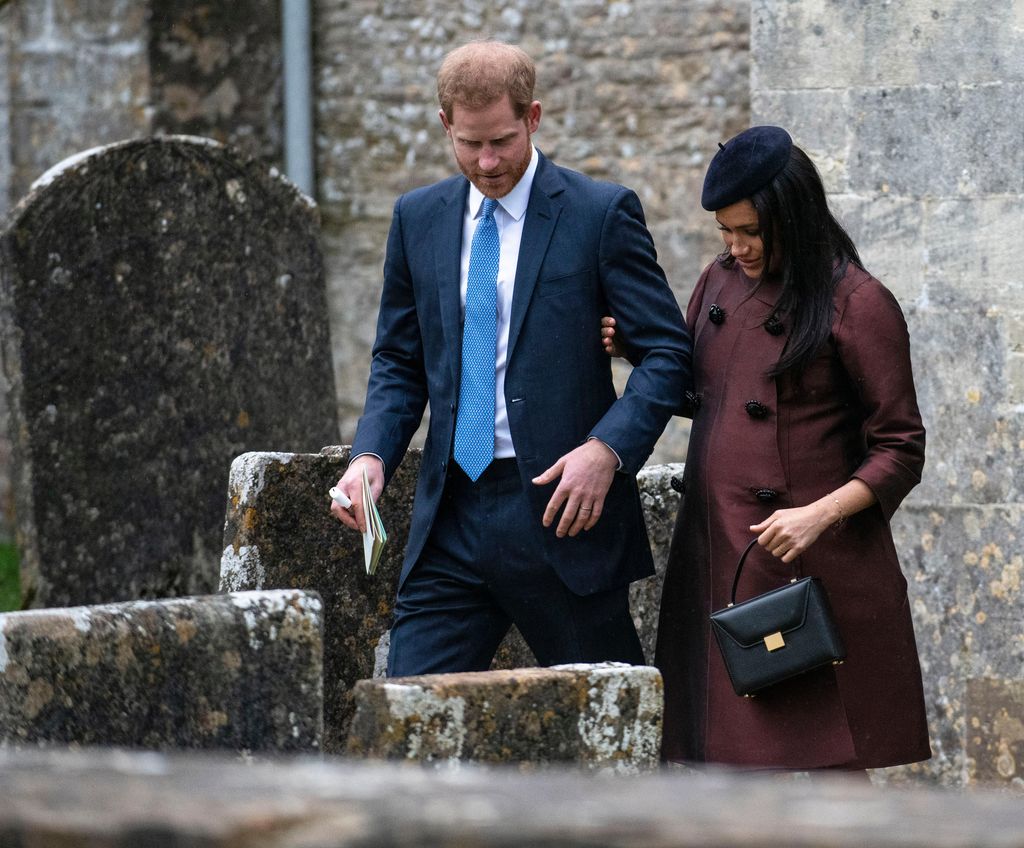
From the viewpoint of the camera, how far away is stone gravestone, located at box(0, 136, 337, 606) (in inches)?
206

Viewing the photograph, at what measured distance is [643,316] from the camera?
3662 millimetres

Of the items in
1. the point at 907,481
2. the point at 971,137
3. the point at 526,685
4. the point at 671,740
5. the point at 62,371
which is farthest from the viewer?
the point at 62,371

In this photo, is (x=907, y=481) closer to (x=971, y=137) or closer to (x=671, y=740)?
(x=671, y=740)

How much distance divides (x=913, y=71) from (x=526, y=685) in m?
2.90

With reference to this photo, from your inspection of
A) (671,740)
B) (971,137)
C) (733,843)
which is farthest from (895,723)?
(733,843)

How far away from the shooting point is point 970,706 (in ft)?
16.2

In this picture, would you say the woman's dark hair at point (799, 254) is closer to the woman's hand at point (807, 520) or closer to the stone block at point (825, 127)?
the woman's hand at point (807, 520)

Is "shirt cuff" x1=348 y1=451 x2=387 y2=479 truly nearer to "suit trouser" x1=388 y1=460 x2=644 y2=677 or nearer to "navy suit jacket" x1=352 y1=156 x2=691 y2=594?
"navy suit jacket" x1=352 y1=156 x2=691 y2=594

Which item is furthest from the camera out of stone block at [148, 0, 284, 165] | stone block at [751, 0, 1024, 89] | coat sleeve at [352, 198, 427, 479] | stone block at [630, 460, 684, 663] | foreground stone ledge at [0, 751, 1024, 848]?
stone block at [148, 0, 284, 165]

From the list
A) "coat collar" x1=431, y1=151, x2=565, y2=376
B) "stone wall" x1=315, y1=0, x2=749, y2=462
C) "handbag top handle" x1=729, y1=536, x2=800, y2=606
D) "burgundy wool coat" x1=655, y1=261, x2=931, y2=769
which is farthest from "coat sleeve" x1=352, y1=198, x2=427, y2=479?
"stone wall" x1=315, y1=0, x2=749, y2=462

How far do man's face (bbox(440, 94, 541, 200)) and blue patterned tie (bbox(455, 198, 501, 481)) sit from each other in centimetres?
13

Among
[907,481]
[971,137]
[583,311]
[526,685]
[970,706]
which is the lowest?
[970,706]

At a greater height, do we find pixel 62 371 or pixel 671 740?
pixel 62 371

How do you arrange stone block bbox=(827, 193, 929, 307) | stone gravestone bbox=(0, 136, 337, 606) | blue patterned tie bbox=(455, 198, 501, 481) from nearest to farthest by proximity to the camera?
blue patterned tie bbox=(455, 198, 501, 481) < stone block bbox=(827, 193, 929, 307) < stone gravestone bbox=(0, 136, 337, 606)
